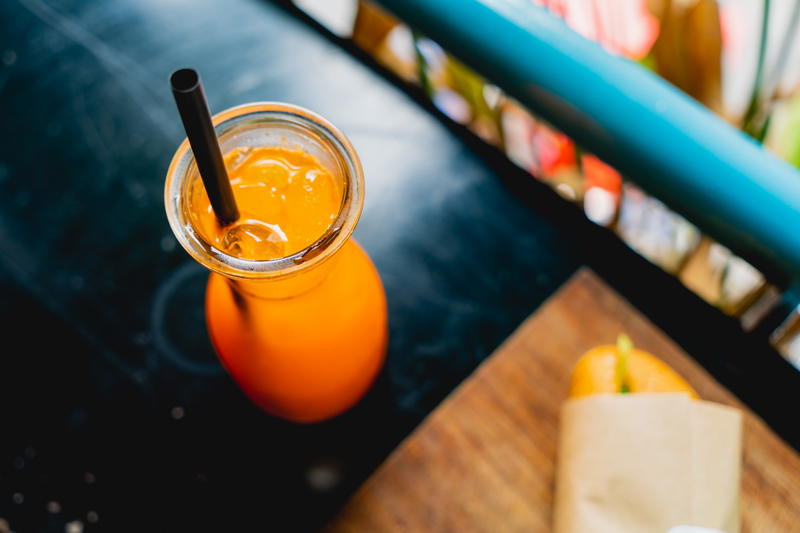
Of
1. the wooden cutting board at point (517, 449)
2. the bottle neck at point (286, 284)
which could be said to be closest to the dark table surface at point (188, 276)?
the wooden cutting board at point (517, 449)

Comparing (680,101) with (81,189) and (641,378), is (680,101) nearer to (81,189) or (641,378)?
(641,378)

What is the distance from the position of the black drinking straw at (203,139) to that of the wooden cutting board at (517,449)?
0.32 meters

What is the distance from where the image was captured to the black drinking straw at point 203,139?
332 mm

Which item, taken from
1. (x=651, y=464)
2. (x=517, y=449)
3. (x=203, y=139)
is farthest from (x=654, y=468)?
(x=203, y=139)

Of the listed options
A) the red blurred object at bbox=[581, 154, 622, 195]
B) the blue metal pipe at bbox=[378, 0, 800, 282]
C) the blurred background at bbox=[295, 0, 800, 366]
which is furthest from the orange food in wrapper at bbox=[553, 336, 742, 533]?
the red blurred object at bbox=[581, 154, 622, 195]

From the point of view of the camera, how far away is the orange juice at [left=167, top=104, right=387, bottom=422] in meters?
0.40

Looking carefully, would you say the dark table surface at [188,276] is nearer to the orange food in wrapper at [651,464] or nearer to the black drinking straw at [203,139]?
the orange food in wrapper at [651,464]

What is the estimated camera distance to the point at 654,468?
0.53m

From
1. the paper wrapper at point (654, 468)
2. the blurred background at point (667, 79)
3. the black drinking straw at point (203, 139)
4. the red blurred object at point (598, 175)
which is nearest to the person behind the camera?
the black drinking straw at point (203, 139)

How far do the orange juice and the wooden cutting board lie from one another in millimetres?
127

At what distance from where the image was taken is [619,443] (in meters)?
0.53

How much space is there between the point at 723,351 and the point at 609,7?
0.56 m

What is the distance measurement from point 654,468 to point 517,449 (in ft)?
0.43

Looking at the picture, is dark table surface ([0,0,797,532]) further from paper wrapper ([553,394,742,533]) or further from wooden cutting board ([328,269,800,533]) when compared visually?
paper wrapper ([553,394,742,533])
